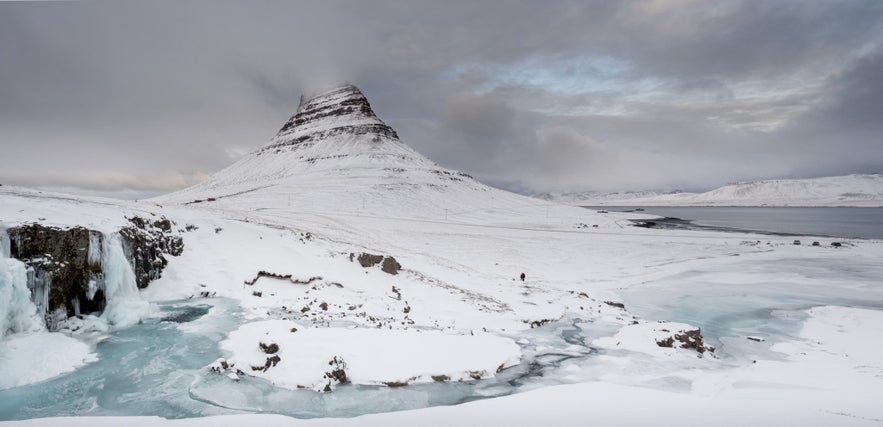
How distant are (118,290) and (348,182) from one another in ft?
369

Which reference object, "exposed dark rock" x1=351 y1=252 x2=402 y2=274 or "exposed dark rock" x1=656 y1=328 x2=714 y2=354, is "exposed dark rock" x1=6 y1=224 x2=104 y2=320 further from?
"exposed dark rock" x1=656 y1=328 x2=714 y2=354

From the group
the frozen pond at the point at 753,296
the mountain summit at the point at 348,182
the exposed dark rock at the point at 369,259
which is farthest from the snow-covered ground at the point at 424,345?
the mountain summit at the point at 348,182

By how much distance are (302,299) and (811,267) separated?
5002 cm

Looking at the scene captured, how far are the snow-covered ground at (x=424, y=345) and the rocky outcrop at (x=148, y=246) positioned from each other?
0.60m

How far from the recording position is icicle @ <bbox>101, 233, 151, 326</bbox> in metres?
15.8

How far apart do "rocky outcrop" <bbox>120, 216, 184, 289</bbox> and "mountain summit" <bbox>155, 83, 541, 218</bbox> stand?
173 ft

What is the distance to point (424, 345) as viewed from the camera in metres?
14.0

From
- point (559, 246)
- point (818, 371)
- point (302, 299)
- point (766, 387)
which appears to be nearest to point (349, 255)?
point (302, 299)

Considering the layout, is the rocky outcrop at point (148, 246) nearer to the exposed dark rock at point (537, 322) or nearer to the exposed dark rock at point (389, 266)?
the exposed dark rock at point (389, 266)

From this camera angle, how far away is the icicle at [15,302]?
40.1 feet

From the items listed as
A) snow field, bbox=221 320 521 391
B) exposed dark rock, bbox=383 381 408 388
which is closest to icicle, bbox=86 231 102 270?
Result: snow field, bbox=221 320 521 391

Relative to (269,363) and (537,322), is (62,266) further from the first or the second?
(537,322)

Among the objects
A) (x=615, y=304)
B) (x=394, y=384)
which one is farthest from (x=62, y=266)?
(x=615, y=304)

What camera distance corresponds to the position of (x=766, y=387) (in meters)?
11.9
